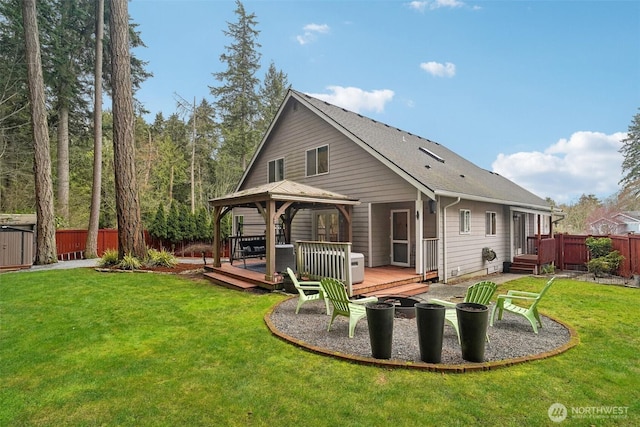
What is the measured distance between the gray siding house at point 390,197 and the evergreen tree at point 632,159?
25073mm

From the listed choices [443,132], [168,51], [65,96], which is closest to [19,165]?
[65,96]

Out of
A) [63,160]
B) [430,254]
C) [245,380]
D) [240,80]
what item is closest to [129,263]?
[245,380]

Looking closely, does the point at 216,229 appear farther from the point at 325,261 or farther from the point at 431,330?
the point at 431,330

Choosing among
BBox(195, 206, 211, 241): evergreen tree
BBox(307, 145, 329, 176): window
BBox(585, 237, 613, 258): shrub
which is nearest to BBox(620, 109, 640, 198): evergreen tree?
BBox(585, 237, 613, 258): shrub

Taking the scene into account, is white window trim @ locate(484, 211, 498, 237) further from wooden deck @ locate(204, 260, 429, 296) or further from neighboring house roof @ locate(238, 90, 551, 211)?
wooden deck @ locate(204, 260, 429, 296)

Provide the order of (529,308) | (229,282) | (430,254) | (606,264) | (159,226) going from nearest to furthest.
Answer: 1. (529,308)
2. (229,282)
3. (430,254)
4. (606,264)
5. (159,226)

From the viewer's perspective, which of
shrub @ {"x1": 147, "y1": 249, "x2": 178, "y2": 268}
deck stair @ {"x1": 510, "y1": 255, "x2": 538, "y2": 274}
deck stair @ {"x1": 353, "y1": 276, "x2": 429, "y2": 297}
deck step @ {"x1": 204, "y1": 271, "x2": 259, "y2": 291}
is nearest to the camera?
deck stair @ {"x1": 353, "y1": 276, "x2": 429, "y2": 297}

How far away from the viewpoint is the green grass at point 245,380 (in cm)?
282

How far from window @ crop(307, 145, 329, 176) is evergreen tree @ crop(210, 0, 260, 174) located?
48.7 ft

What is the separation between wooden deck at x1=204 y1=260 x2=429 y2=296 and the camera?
25.4 feet

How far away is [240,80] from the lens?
2684 cm

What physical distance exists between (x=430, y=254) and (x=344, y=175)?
12.7 ft

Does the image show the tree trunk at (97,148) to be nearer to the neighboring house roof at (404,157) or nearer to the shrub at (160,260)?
the shrub at (160,260)

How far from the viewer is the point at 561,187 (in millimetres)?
32281
